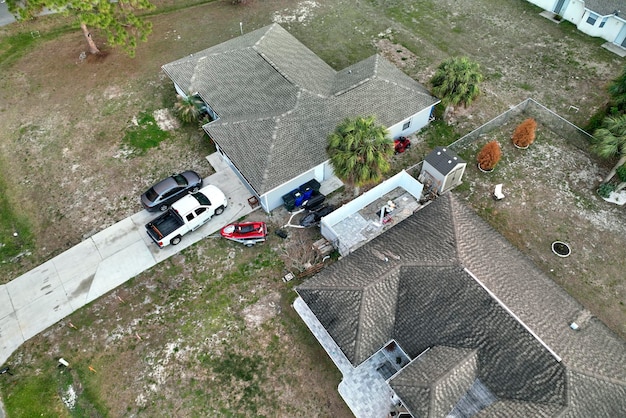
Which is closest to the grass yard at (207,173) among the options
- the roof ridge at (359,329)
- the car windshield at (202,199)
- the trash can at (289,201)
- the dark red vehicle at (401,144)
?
the dark red vehicle at (401,144)

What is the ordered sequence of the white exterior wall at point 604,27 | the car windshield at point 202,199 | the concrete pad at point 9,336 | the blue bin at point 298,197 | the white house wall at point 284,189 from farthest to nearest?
1. the white exterior wall at point 604,27
2. the blue bin at point 298,197
3. the car windshield at point 202,199
4. the white house wall at point 284,189
5. the concrete pad at point 9,336

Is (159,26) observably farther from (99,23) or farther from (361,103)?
(361,103)

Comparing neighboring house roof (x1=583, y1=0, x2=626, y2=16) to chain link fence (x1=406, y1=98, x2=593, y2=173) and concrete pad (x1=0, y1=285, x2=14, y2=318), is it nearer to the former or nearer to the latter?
chain link fence (x1=406, y1=98, x2=593, y2=173)

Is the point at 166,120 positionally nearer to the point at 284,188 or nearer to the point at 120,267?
the point at 284,188

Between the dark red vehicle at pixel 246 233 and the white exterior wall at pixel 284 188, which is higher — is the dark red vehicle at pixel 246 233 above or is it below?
below

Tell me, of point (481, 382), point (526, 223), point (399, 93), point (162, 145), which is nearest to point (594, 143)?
point (526, 223)

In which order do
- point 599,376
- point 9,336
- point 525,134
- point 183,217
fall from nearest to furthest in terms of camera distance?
1. point 599,376
2. point 9,336
3. point 183,217
4. point 525,134

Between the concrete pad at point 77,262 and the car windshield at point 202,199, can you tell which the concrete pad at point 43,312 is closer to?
the concrete pad at point 77,262

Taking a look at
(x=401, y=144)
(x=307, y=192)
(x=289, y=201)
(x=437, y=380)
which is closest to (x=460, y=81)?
(x=401, y=144)
